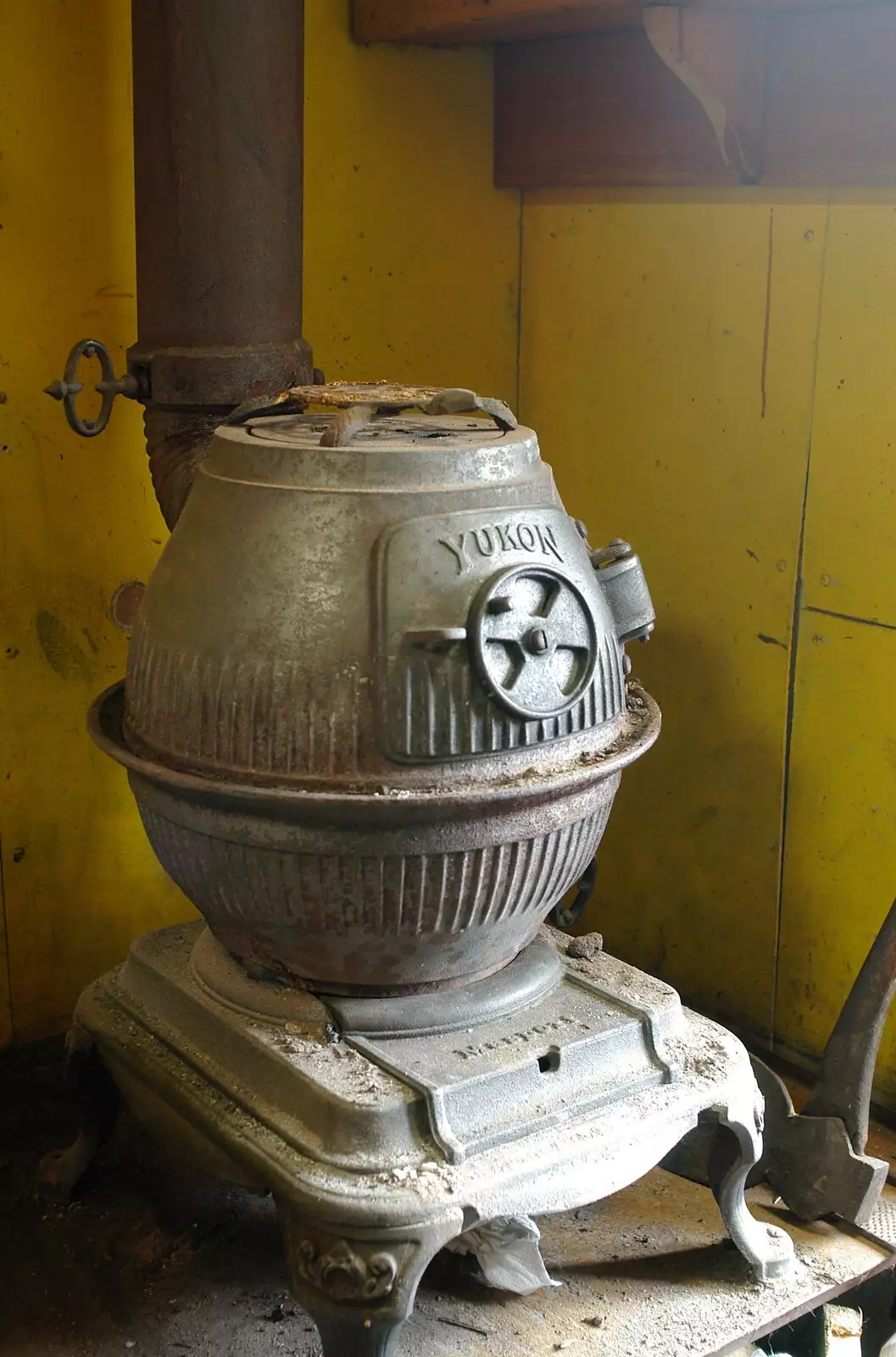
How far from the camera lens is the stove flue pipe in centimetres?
196

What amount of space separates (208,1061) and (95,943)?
0.76 m

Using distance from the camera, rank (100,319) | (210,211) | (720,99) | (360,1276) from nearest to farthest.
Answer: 1. (360,1276)
2. (210,211)
3. (720,99)
4. (100,319)

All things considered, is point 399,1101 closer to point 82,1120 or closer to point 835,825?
point 82,1120

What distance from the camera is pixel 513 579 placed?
62.3 inches

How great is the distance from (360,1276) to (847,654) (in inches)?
49.2

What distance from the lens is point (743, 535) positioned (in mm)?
2393

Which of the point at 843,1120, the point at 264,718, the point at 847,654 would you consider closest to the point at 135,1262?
the point at 264,718

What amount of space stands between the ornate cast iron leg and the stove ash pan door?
20.5 inches

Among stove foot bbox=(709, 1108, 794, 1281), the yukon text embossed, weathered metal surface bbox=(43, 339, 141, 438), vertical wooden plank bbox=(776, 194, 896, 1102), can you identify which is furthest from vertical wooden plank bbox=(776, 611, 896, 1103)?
weathered metal surface bbox=(43, 339, 141, 438)

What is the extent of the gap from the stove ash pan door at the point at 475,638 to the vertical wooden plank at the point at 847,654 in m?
0.76

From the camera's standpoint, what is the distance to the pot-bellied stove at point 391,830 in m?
→ 1.55

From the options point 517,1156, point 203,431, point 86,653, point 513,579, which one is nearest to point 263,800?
point 513,579

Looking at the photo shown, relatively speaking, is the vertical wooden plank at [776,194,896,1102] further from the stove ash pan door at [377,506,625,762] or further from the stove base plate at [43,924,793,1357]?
the stove ash pan door at [377,506,625,762]

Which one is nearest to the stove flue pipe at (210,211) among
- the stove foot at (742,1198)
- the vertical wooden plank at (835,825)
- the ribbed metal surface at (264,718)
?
Answer: the ribbed metal surface at (264,718)
